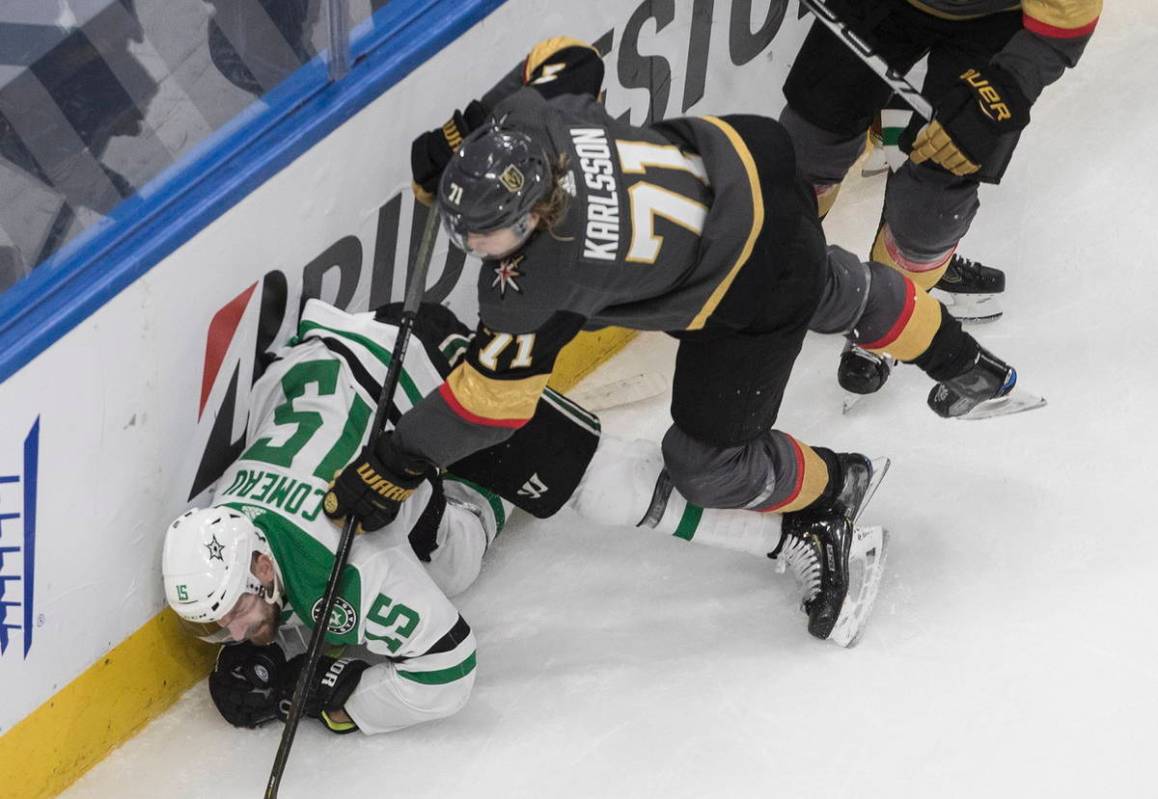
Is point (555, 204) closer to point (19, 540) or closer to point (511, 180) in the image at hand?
point (511, 180)

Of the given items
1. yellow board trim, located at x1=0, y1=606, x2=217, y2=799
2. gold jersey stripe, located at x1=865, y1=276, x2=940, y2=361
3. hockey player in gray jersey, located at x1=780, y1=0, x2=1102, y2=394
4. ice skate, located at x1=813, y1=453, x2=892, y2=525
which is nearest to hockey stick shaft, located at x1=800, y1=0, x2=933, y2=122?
hockey player in gray jersey, located at x1=780, y1=0, x2=1102, y2=394

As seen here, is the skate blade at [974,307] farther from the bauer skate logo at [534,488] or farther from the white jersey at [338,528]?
the white jersey at [338,528]

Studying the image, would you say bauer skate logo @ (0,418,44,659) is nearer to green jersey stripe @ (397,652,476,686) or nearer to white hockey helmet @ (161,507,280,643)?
white hockey helmet @ (161,507,280,643)

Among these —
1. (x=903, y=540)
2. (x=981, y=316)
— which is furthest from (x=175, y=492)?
(x=981, y=316)

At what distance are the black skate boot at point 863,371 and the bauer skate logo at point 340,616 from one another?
47.0 inches

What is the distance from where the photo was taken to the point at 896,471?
3.38m

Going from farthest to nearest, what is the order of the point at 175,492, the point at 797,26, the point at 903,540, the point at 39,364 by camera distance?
the point at 797,26, the point at 903,540, the point at 175,492, the point at 39,364

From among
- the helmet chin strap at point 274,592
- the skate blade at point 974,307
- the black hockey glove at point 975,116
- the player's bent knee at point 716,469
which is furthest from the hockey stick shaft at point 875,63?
the helmet chin strap at point 274,592

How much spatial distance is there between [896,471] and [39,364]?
65.4 inches

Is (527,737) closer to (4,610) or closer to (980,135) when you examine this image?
(4,610)

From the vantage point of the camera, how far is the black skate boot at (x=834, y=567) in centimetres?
301

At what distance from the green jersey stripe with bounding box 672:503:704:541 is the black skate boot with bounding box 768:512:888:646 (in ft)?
0.51

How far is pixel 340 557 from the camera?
2742 mm

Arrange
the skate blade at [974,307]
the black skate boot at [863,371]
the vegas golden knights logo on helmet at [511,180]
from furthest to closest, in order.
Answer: the skate blade at [974,307] → the black skate boot at [863,371] → the vegas golden knights logo on helmet at [511,180]
